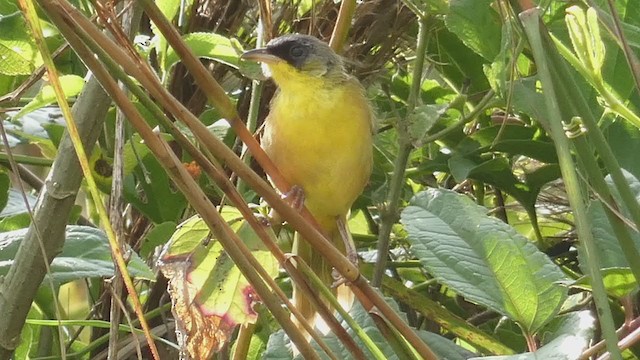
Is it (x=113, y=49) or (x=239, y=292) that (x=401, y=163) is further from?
(x=113, y=49)

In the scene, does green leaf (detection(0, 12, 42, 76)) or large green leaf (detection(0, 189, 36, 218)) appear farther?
large green leaf (detection(0, 189, 36, 218))

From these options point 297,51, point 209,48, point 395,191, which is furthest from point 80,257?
point 297,51

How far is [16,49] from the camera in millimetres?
1236

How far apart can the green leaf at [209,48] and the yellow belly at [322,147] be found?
30 cm

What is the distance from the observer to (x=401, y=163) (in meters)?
1.38

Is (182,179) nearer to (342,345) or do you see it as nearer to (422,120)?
(342,345)

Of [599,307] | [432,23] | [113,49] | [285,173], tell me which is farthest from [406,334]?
[285,173]

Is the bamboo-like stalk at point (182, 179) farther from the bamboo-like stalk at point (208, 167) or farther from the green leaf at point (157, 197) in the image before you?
the green leaf at point (157, 197)

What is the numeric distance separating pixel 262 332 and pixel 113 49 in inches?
30.6

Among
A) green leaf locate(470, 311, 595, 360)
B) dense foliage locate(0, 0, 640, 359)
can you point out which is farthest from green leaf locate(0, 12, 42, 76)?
green leaf locate(470, 311, 595, 360)

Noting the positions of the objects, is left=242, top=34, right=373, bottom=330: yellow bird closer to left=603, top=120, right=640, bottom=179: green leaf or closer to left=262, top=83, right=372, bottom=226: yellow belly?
left=262, top=83, right=372, bottom=226: yellow belly

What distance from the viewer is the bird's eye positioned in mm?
1747

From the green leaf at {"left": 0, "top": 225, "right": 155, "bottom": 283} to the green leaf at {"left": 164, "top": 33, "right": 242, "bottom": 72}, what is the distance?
0.27m

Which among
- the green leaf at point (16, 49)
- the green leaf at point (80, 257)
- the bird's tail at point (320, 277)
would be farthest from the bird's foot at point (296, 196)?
the green leaf at point (16, 49)
